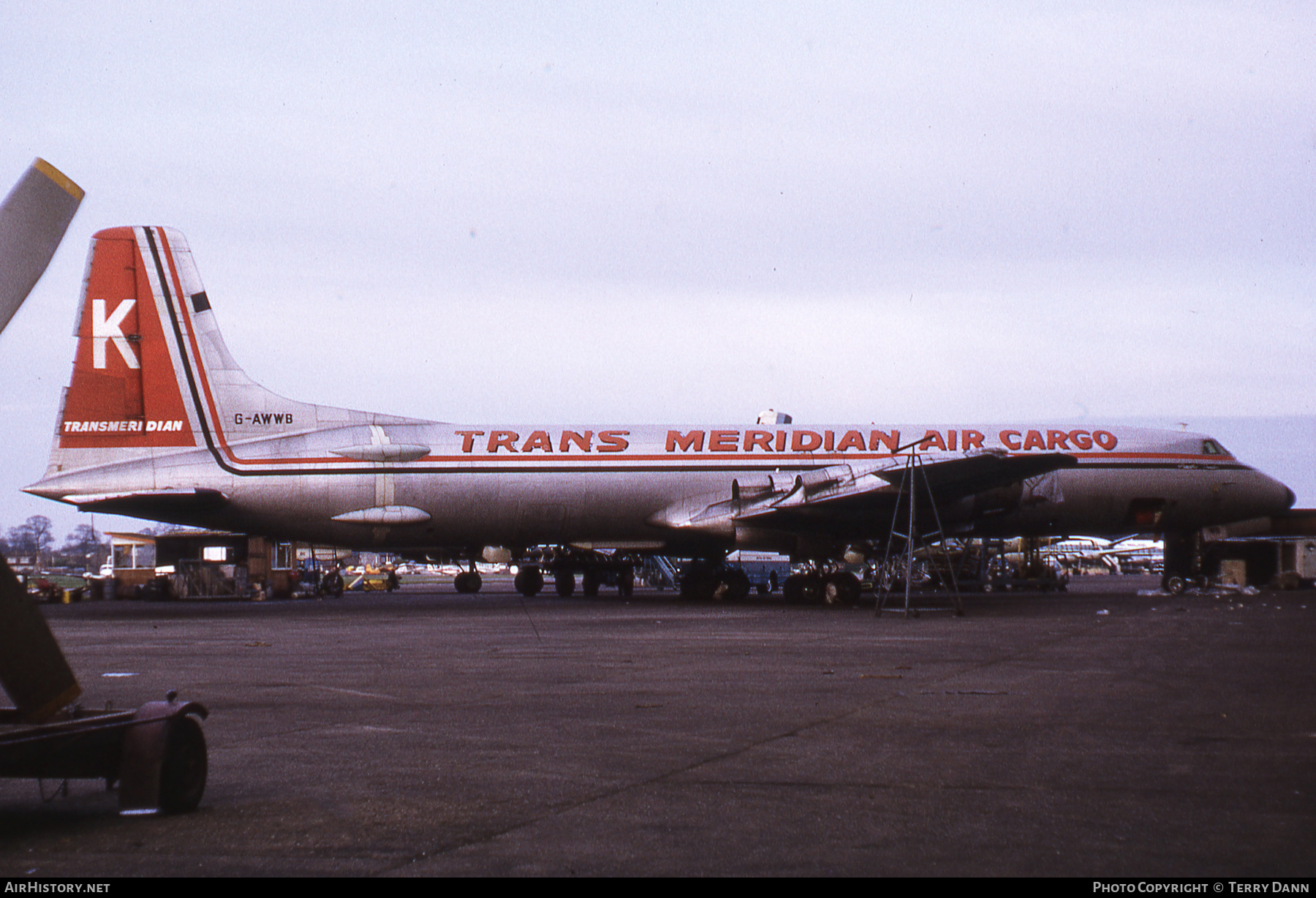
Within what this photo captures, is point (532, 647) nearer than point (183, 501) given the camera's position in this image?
Yes

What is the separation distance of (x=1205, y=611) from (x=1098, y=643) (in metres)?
9.73

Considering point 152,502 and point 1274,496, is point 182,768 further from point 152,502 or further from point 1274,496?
point 1274,496

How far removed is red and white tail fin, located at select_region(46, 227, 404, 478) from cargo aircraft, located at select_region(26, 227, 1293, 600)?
39mm

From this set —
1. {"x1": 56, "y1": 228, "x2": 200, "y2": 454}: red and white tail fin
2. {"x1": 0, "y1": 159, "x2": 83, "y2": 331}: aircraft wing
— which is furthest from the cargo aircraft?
{"x1": 0, "y1": 159, "x2": 83, "y2": 331}: aircraft wing

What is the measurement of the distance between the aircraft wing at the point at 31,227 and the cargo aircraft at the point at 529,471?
20.7 meters

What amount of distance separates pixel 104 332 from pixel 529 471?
10500mm

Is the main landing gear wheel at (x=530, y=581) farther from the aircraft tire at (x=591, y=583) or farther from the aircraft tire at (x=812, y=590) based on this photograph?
the aircraft tire at (x=812, y=590)

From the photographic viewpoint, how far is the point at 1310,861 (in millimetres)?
→ 4668

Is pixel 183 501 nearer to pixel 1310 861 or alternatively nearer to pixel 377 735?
pixel 377 735

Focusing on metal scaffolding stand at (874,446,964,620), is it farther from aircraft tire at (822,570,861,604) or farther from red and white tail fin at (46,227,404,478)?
red and white tail fin at (46,227,404,478)

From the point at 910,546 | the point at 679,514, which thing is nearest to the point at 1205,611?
the point at 910,546

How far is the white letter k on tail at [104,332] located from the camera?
1039 inches

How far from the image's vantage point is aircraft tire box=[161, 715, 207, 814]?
5684mm

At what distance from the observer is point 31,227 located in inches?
219
